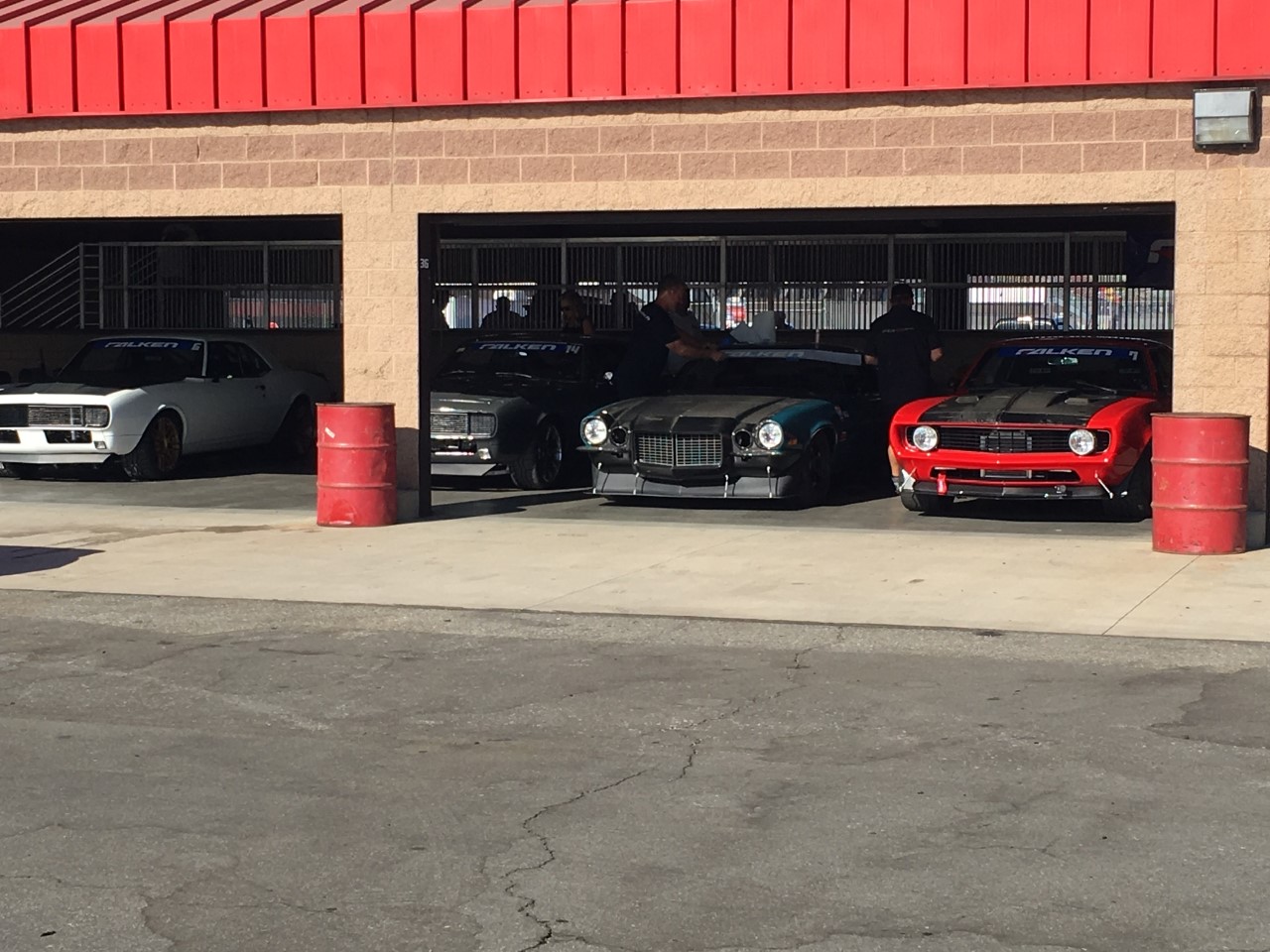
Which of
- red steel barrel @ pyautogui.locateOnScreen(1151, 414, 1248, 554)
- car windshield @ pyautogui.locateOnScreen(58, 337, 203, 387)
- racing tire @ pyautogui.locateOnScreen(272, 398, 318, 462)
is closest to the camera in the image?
red steel barrel @ pyautogui.locateOnScreen(1151, 414, 1248, 554)

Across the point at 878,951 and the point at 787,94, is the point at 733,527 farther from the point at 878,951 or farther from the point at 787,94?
the point at 878,951

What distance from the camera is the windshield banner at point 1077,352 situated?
50.3 feet

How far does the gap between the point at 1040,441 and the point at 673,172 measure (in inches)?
127

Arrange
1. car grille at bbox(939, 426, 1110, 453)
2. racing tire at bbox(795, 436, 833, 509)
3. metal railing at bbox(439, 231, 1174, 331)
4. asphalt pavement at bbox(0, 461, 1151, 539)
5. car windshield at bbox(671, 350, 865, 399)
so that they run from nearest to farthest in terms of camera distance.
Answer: car grille at bbox(939, 426, 1110, 453) → asphalt pavement at bbox(0, 461, 1151, 539) → racing tire at bbox(795, 436, 833, 509) → car windshield at bbox(671, 350, 865, 399) → metal railing at bbox(439, 231, 1174, 331)

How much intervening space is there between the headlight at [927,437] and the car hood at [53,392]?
290 inches

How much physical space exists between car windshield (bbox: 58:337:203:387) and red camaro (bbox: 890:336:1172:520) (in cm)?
752

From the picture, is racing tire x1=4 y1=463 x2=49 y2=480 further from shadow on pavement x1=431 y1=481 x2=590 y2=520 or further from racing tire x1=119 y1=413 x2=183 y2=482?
shadow on pavement x1=431 y1=481 x2=590 y2=520

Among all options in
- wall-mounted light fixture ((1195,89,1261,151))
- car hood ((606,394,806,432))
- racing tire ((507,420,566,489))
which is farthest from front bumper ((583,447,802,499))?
wall-mounted light fixture ((1195,89,1261,151))

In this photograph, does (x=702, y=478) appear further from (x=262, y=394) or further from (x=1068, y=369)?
(x=262, y=394)

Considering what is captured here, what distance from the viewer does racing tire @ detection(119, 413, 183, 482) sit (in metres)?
17.7

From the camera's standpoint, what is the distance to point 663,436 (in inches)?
586

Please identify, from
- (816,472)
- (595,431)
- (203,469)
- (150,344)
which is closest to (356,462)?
(595,431)

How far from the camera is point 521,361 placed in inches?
704

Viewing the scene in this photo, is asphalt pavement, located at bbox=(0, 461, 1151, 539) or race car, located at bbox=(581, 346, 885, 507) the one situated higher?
race car, located at bbox=(581, 346, 885, 507)
